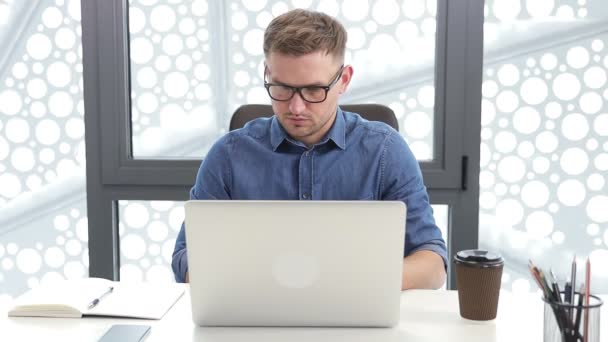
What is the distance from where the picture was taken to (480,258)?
41.8 inches

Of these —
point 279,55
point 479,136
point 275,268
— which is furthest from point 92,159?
point 275,268

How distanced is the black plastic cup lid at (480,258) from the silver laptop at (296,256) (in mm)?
155

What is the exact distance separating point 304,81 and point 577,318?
80cm

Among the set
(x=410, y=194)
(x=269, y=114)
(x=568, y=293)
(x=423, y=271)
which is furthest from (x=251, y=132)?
(x=568, y=293)

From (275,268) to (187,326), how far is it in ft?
0.69

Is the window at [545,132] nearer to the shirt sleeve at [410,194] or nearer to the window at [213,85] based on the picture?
the window at [213,85]

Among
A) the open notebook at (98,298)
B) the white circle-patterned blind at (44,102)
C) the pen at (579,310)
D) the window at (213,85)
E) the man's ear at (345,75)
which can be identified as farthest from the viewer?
the white circle-patterned blind at (44,102)

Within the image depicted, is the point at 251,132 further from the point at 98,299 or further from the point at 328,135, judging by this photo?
the point at 98,299

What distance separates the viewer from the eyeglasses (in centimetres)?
144

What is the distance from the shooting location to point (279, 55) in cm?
144

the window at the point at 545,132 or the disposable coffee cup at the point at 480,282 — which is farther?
the window at the point at 545,132

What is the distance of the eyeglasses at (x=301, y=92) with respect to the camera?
1.44 metres

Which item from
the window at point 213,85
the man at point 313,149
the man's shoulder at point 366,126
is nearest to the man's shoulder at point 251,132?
the man at point 313,149

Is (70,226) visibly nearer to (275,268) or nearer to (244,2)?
(244,2)
